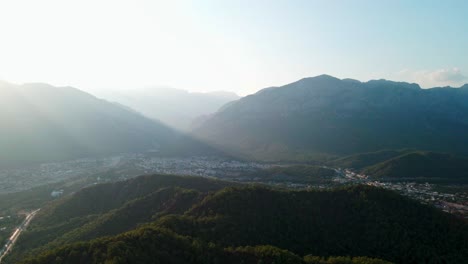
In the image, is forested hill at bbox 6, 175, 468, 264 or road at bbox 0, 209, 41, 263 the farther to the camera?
road at bbox 0, 209, 41, 263

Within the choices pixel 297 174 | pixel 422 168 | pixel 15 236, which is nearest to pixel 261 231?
pixel 15 236

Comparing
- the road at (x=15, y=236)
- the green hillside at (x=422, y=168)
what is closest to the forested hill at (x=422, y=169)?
the green hillside at (x=422, y=168)

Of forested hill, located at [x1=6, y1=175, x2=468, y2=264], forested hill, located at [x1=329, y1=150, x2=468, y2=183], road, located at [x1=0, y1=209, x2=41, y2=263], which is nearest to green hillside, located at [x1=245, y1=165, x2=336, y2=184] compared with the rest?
forested hill, located at [x1=329, y1=150, x2=468, y2=183]

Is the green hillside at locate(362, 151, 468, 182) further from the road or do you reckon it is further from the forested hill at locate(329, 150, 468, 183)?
the road

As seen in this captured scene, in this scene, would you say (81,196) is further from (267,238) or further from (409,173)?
(409,173)

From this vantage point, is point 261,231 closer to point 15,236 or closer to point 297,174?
point 15,236

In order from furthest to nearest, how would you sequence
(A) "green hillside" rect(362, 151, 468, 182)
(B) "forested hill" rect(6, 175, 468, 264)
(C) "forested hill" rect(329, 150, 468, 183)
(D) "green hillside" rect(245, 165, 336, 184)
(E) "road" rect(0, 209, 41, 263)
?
(A) "green hillside" rect(362, 151, 468, 182) → (C) "forested hill" rect(329, 150, 468, 183) → (D) "green hillside" rect(245, 165, 336, 184) → (E) "road" rect(0, 209, 41, 263) → (B) "forested hill" rect(6, 175, 468, 264)

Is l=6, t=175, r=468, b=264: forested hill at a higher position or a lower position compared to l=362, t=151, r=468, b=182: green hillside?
lower

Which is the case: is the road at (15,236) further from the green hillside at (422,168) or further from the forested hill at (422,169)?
the green hillside at (422,168)

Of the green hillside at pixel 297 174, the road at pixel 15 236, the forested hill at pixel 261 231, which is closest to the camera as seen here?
A: the forested hill at pixel 261 231
